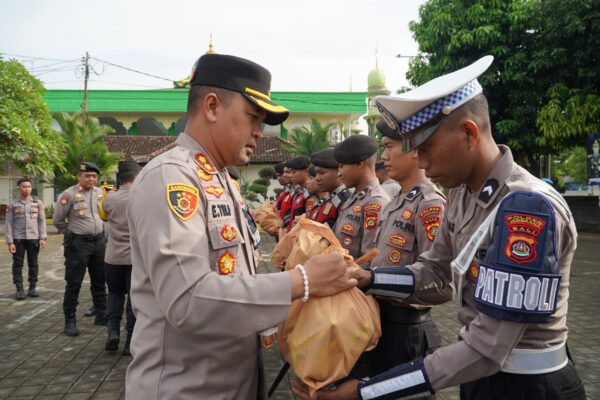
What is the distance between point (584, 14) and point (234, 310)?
15873 mm

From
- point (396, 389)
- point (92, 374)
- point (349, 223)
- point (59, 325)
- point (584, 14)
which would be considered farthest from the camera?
point (584, 14)

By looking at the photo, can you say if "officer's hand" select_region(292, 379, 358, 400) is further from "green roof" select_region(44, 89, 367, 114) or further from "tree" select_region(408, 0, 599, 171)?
"green roof" select_region(44, 89, 367, 114)

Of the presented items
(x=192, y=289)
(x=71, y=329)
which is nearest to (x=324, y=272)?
(x=192, y=289)

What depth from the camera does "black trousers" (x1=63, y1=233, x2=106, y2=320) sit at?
5910mm

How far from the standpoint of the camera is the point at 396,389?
5.45 feet

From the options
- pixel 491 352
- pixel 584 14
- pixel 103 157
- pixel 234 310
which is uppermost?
pixel 584 14

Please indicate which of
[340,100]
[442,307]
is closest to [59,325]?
[442,307]

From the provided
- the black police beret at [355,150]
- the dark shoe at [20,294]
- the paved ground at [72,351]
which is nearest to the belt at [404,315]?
the paved ground at [72,351]

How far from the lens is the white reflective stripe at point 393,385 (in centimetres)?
165

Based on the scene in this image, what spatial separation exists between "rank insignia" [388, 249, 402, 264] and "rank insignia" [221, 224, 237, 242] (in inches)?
68.1

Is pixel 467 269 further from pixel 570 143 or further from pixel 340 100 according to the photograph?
pixel 340 100

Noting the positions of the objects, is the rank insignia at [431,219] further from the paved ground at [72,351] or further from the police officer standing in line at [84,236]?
the police officer standing in line at [84,236]

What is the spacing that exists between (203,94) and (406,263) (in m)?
1.93

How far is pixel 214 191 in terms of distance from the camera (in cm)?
172
